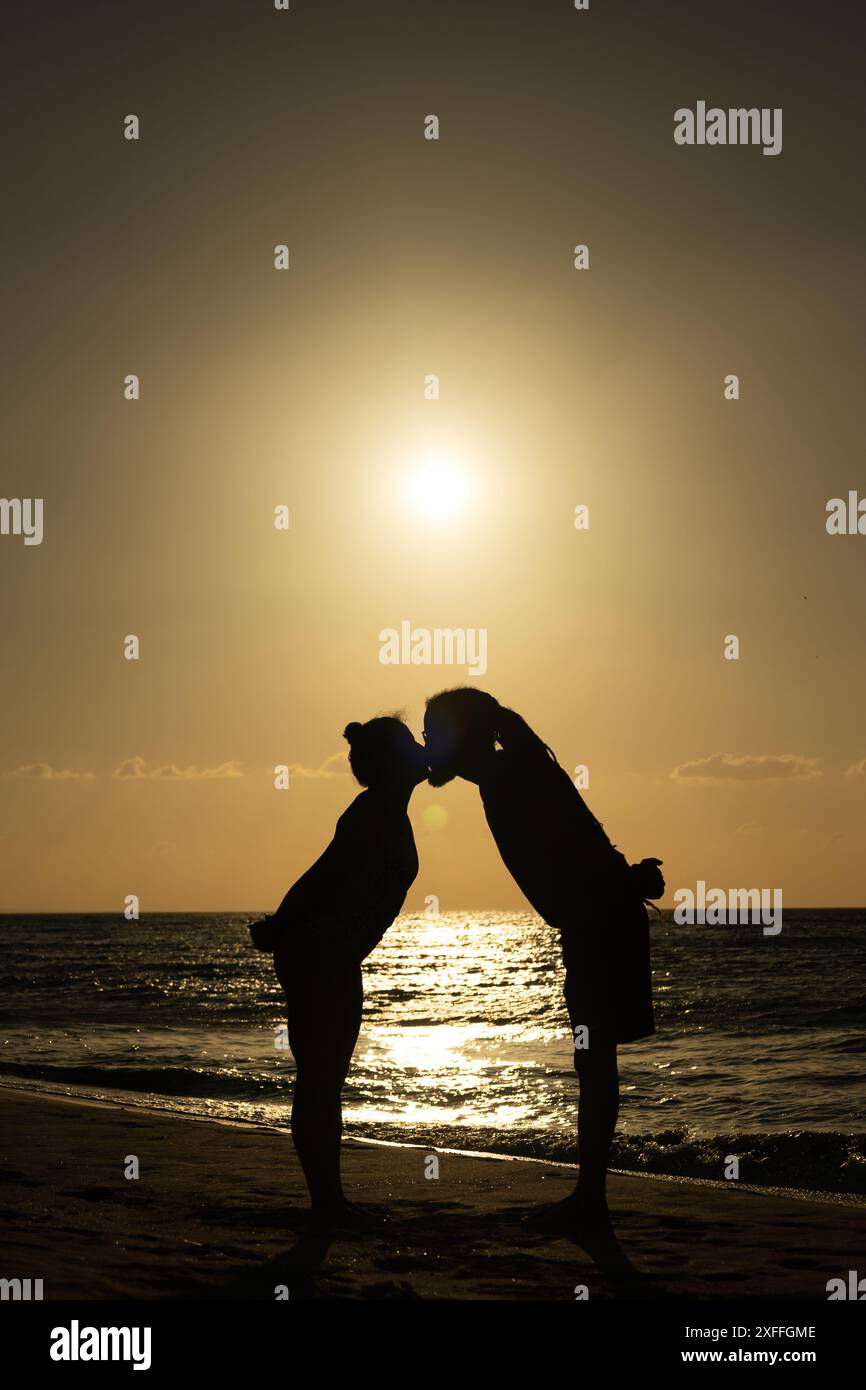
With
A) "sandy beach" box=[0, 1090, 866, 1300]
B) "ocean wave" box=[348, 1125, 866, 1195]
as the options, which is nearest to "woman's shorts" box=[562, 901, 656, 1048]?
"sandy beach" box=[0, 1090, 866, 1300]

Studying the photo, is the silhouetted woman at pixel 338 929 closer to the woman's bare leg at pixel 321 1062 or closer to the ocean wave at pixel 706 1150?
the woman's bare leg at pixel 321 1062

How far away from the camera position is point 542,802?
18.8 ft

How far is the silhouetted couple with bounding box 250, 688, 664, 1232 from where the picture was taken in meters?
5.62

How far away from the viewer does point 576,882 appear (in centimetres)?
570

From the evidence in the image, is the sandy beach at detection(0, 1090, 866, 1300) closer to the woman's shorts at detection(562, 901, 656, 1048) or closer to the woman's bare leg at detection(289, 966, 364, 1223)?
the woman's bare leg at detection(289, 966, 364, 1223)

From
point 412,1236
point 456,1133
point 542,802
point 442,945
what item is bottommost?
point 442,945

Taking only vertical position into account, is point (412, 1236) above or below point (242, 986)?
above

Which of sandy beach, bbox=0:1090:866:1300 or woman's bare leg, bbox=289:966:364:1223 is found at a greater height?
woman's bare leg, bbox=289:966:364:1223

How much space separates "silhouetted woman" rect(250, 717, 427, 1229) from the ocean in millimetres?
4622

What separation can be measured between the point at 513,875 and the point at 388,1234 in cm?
172

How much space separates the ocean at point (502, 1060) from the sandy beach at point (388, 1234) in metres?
2.06

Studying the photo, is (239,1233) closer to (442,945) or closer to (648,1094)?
(648,1094)
